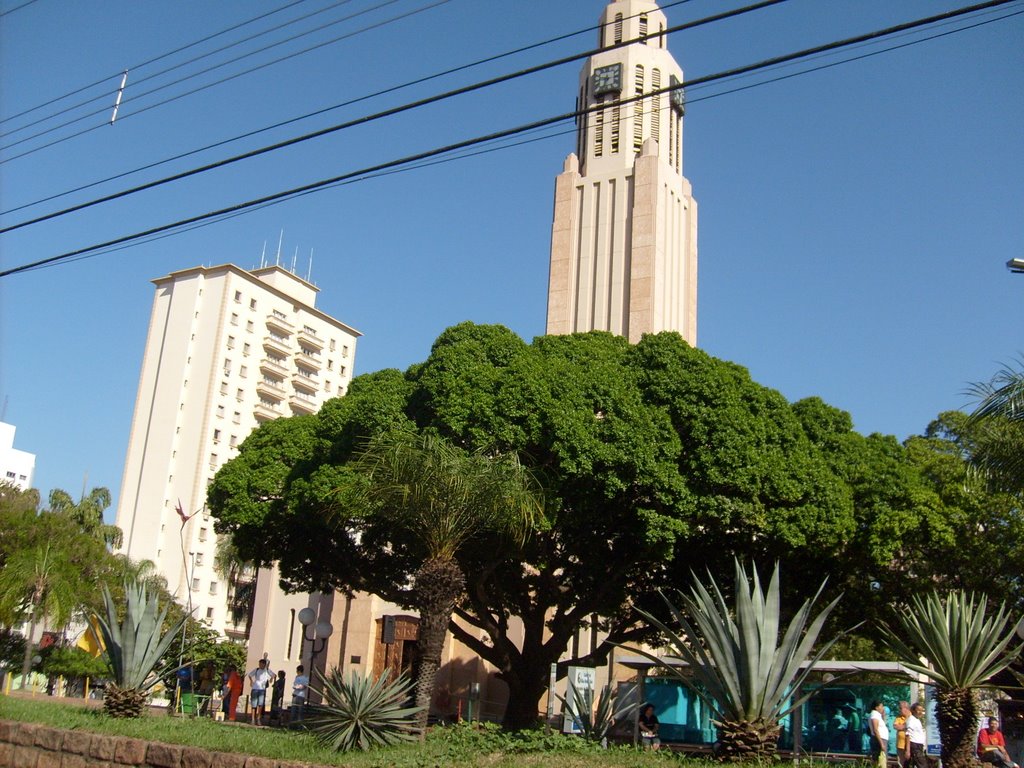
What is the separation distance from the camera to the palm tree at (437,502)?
A: 44.8 feet

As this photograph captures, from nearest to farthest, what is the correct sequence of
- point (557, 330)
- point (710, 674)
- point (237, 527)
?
point (710, 674) < point (237, 527) < point (557, 330)

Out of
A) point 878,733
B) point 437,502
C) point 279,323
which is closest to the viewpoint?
point 437,502

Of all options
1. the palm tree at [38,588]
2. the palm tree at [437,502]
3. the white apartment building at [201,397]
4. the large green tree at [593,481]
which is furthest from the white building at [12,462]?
the palm tree at [437,502]

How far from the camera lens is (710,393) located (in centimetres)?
2000

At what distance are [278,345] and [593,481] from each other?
190 feet

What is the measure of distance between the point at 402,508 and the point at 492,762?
408cm

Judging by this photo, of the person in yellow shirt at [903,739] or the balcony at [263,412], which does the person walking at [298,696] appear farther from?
the balcony at [263,412]

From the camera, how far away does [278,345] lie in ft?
241

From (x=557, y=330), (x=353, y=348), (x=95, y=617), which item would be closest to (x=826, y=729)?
(x=95, y=617)

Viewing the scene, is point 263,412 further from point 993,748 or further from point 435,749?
point 435,749

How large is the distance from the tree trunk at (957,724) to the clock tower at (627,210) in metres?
27.9

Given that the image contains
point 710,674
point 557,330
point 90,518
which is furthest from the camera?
point 90,518

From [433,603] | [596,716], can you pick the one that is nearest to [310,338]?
[433,603]

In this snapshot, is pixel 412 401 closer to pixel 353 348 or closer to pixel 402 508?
pixel 402 508
